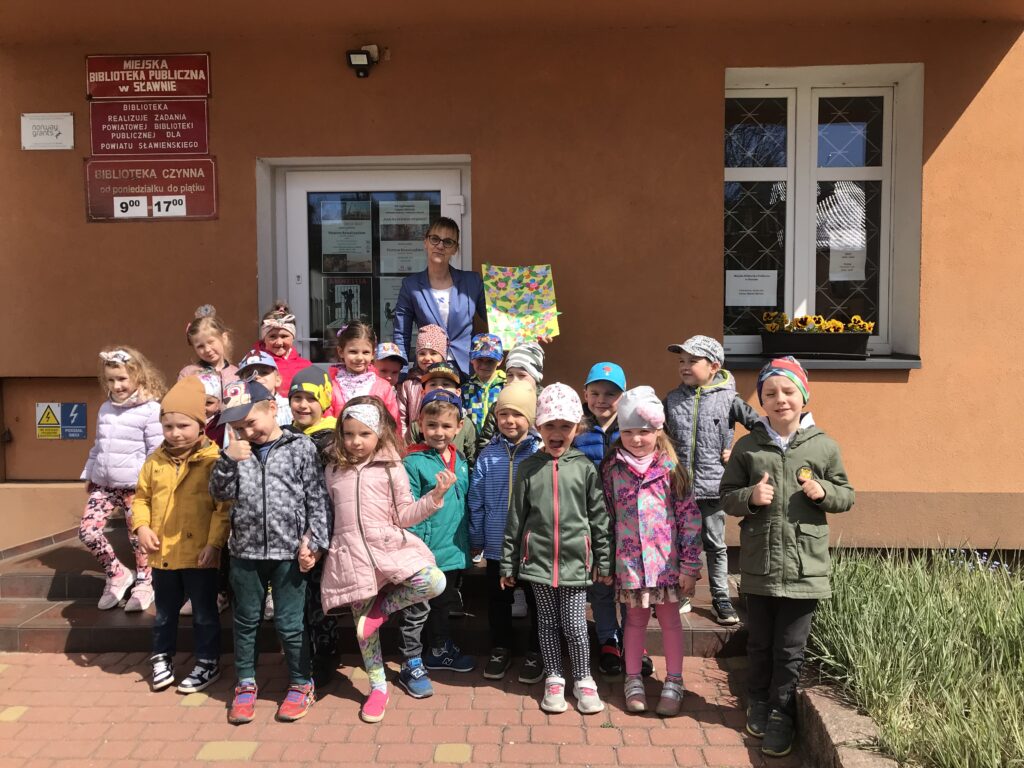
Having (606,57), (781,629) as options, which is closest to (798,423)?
(781,629)

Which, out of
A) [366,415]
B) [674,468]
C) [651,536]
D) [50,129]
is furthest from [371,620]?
[50,129]

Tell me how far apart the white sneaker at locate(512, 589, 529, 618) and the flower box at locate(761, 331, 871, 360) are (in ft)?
8.30

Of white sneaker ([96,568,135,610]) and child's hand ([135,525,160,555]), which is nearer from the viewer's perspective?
child's hand ([135,525,160,555])

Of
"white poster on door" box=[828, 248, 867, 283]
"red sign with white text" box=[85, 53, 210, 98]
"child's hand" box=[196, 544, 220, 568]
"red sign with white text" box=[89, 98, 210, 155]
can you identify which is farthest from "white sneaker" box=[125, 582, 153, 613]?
"white poster on door" box=[828, 248, 867, 283]

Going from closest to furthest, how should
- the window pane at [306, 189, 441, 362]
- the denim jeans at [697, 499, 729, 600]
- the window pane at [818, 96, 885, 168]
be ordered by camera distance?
the denim jeans at [697, 499, 729, 600], the window pane at [818, 96, 885, 168], the window pane at [306, 189, 441, 362]

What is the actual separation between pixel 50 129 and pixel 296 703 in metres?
4.35

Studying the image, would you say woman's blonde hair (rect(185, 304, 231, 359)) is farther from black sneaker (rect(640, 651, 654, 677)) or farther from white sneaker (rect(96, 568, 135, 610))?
black sneaker (rect(640, 651, 654, 677))

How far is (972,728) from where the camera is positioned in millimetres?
2643

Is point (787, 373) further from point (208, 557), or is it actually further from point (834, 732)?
point (208, 557)

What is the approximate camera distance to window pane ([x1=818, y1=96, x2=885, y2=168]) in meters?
5.49

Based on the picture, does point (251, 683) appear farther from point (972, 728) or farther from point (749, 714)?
point (972, 728)

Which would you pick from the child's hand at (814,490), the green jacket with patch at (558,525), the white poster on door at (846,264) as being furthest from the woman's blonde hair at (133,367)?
the white poster on door at (846,264)

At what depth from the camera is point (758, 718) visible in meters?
3.23

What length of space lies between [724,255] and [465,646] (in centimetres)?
325
